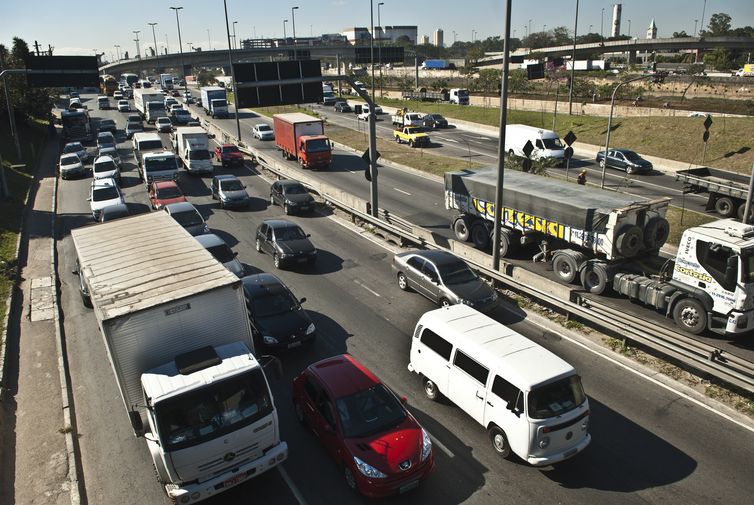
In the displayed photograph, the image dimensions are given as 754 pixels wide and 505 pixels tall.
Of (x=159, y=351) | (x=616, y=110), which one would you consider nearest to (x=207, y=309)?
(x=159, y=351)

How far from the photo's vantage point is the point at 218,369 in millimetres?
9188

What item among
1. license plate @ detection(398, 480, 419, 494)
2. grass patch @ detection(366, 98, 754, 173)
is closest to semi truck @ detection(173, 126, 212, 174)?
license plate @ detection(398, 480, 419, 494)

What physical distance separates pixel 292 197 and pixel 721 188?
818 inches

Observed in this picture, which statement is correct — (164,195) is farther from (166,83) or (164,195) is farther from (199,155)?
(166,83)

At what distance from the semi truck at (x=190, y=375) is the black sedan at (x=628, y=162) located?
3211 centimetres

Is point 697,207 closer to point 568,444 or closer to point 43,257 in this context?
point 568,444

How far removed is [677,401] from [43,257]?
76.1 ft

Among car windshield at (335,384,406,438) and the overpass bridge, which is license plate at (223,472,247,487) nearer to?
car windshield at (335,384,406,438)

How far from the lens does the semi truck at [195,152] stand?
35.7 meters

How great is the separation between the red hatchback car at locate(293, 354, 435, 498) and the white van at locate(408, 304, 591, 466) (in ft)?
5.13

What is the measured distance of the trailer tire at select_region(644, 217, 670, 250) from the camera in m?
16.6

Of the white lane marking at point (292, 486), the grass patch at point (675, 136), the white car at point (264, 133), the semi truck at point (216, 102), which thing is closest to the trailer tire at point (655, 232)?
the white lane marking at point (292, 486)

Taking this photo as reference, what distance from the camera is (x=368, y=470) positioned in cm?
876

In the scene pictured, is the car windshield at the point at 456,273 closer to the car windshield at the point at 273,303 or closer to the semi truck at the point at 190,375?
the car windshield at the point at 273,303
